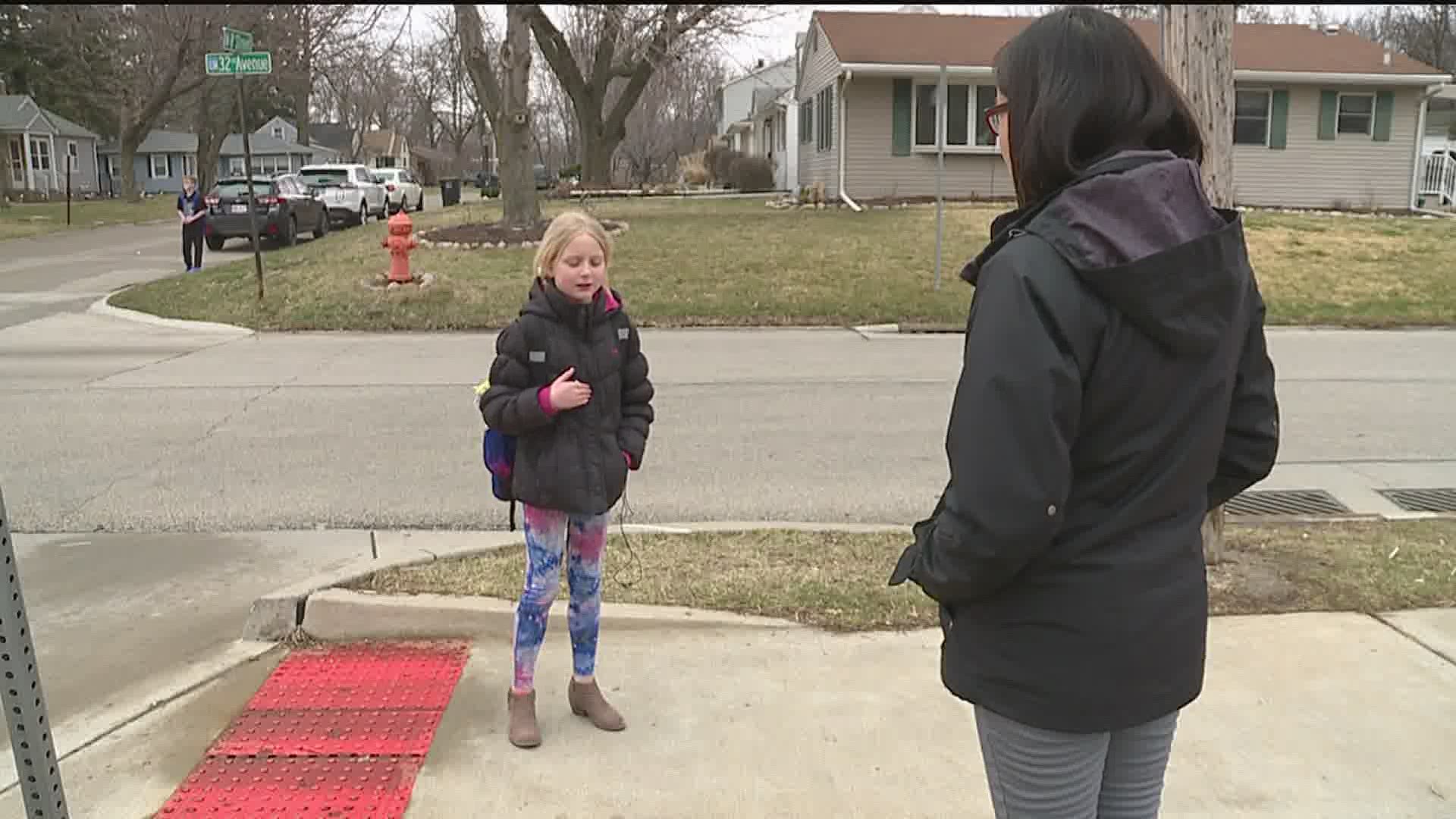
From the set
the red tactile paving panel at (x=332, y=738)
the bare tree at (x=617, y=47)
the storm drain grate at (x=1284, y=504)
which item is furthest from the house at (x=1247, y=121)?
the red tactile paving panel at (x=332, y=738)

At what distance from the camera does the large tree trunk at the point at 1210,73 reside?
4.84 meters

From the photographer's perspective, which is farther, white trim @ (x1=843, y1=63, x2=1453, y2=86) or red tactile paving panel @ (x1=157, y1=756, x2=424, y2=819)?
Answer: white trim @ (x1=843, y1=63, x2=1453, y2=86)

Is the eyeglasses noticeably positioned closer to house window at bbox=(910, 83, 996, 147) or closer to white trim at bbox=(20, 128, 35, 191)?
house window at bbox=(910, 83, 996, 147)

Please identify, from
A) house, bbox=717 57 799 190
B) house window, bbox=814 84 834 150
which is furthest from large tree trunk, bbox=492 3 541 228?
house, bbox=717 57 799 190

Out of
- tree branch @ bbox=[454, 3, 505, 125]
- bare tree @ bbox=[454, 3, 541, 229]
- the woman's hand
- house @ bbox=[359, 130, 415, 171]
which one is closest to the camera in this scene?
the woman's hand

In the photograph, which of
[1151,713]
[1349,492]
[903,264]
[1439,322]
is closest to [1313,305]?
[1439,322]

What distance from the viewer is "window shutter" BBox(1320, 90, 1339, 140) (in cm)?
2683

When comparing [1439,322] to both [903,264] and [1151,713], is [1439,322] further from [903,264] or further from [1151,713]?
[1151,713]

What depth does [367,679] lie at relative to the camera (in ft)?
13.3

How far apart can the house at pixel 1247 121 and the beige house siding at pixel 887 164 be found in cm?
2

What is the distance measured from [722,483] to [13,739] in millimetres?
4776

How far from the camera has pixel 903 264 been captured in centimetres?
1630

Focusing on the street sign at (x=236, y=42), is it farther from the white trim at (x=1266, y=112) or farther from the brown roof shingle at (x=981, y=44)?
the white trim at (x=1266, y=112)

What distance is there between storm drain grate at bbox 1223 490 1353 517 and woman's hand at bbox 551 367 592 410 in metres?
4.25
